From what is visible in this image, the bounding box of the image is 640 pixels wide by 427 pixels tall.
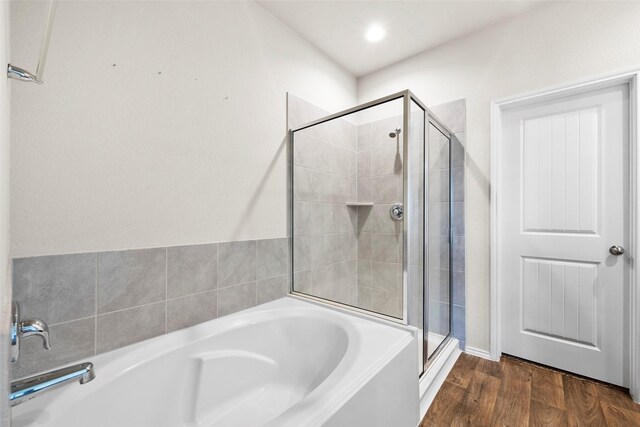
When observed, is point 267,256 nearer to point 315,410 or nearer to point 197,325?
point 197,325

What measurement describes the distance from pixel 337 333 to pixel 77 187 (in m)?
1.34

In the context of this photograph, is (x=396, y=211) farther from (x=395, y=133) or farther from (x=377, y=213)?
(x=395, y=133)

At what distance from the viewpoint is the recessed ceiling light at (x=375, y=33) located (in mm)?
2040

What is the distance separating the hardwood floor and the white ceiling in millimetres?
2430

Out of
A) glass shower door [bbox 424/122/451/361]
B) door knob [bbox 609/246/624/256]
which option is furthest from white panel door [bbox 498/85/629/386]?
glass shower door [bbox 424/122/451/361]

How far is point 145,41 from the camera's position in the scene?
1311mm

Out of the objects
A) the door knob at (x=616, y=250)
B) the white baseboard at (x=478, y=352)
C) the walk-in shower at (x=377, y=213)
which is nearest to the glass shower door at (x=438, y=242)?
the walk-in shower at (x=377, y=213)

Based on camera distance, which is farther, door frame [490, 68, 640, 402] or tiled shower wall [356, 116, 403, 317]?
tiled shower wall [356, 116, 403, 317]

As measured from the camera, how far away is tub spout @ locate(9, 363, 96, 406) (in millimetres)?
741

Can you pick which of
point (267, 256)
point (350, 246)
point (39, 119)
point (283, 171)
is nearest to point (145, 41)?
point (39, 119)

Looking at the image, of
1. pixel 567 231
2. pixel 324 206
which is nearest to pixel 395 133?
pixel 324 206

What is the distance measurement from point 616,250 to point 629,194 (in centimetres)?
34

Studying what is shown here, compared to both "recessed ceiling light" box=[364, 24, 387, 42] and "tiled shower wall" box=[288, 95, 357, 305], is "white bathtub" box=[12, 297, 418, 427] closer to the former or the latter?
"tiled shower wall" box=[288, 95, 357, 305]

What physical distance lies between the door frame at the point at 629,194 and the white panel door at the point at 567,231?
0.05 metres
